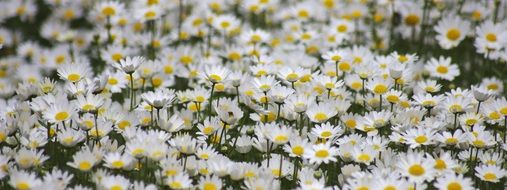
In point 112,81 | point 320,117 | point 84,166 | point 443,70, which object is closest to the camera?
point 84,166

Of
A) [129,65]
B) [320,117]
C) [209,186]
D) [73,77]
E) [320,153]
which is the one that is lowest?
[209,186]

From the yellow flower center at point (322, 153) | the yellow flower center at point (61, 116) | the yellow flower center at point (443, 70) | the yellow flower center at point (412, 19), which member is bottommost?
the yellow flower center at point (322, 153)

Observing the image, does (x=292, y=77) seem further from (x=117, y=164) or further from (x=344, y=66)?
(x=117, y=164)

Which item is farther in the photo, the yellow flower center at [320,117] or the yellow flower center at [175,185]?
the yellow flower center at [320,117]

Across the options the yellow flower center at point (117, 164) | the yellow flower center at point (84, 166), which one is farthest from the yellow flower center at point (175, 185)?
the yellow flower center at point (84, 166)

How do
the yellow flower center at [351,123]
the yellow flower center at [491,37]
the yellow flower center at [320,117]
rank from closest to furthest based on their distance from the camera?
the yellow flower center at [320,117] → the yellow flower center at [351,123] → the yellow flower center at [491,37]

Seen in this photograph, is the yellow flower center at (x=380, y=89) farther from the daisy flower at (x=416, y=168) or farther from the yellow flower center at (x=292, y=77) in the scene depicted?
the daisy flower at (x=416, y=168)

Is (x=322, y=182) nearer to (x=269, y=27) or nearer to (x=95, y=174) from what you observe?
(x=95, y=174)

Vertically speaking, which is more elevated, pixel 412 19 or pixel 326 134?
pixel 412 19

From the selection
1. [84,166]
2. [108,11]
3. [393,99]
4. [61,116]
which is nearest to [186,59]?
[108,11]
